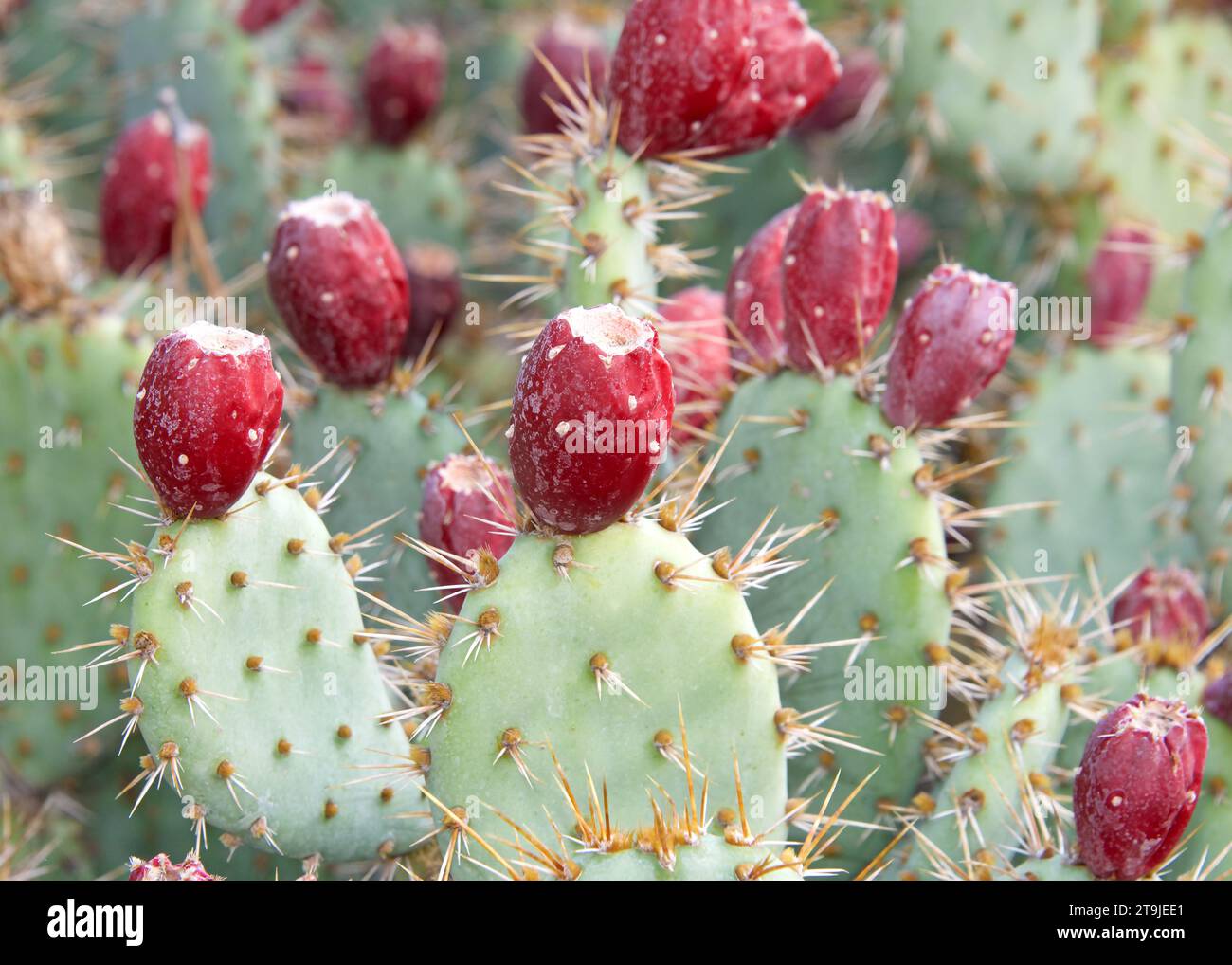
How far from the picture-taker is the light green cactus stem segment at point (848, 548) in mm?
2008

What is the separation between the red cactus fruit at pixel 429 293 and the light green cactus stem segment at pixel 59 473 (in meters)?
0.69

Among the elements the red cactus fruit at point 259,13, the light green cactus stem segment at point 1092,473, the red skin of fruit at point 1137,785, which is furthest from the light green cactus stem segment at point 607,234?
the red cactus fruit at point 259,13

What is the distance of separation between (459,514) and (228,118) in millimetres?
1976

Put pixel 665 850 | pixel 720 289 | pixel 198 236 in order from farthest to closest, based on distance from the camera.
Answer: pixel 720 289 < pixel 198 236 < pixel 665 850

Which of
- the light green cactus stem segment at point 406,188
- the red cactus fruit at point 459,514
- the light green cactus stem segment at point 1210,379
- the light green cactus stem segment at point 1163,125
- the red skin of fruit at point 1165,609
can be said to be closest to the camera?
the red cactus fruit at point 459,514

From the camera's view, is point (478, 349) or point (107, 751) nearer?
point (107, 751)

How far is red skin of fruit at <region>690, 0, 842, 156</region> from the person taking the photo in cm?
208

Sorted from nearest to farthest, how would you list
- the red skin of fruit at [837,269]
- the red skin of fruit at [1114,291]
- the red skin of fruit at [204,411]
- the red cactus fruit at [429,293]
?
the red skin of fruit at [204,411] < the red skin of fruit at [837,269] < the red cactus fruit at [429,293] < the red skin of fruit at [1114,291]

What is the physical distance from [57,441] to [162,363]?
0.93 metres

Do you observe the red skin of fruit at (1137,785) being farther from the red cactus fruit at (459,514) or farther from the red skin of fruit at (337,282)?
the red skin of fruit at (337,282)

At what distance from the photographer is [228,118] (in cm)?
346

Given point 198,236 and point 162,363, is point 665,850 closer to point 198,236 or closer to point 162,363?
point 162,363

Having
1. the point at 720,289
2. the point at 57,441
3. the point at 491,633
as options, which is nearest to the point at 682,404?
the point at 491,633

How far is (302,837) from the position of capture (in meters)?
1.82
